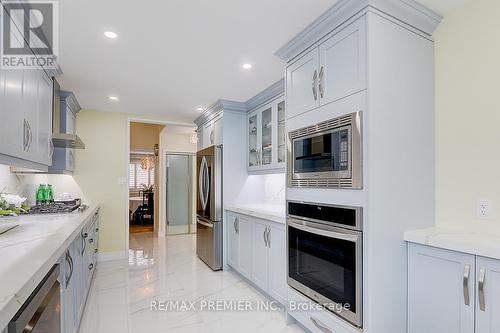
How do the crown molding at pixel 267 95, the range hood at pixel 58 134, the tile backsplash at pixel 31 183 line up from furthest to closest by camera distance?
1. the crown molding at pixel 267 95
2. the range hood at pixel 58 134
3. the tile backsplash at pixel 31 183

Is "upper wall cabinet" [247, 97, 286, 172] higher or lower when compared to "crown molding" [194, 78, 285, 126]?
lower

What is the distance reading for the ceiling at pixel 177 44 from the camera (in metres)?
1.92

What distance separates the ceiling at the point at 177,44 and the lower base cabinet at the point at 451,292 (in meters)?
1.64

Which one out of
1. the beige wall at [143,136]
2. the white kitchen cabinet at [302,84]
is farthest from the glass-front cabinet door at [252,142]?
the beige wall at [143,136]

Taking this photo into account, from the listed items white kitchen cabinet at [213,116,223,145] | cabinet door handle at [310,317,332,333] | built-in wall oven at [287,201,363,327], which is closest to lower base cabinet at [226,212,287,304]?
built-in wall oven at [287,201,363,327]

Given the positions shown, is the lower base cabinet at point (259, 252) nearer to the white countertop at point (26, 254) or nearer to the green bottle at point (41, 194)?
the white countertop at point (26, 254)

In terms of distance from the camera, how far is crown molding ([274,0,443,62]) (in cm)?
177

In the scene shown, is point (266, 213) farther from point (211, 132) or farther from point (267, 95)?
point (211, 132)

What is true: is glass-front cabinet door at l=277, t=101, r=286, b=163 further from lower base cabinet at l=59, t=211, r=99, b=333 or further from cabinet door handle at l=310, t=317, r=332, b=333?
lower base cabinet at l=59, t=211, r=99, b=333

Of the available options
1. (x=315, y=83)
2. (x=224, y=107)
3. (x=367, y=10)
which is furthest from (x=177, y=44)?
(x=224, y=107)

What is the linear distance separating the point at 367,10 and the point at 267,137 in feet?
7.04

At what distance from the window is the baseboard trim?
19.6 feet

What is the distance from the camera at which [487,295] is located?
4.80 feet

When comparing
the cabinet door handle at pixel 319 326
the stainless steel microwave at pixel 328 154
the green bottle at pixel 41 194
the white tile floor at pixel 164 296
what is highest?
the stainless steel microwave at pixel 328 154
